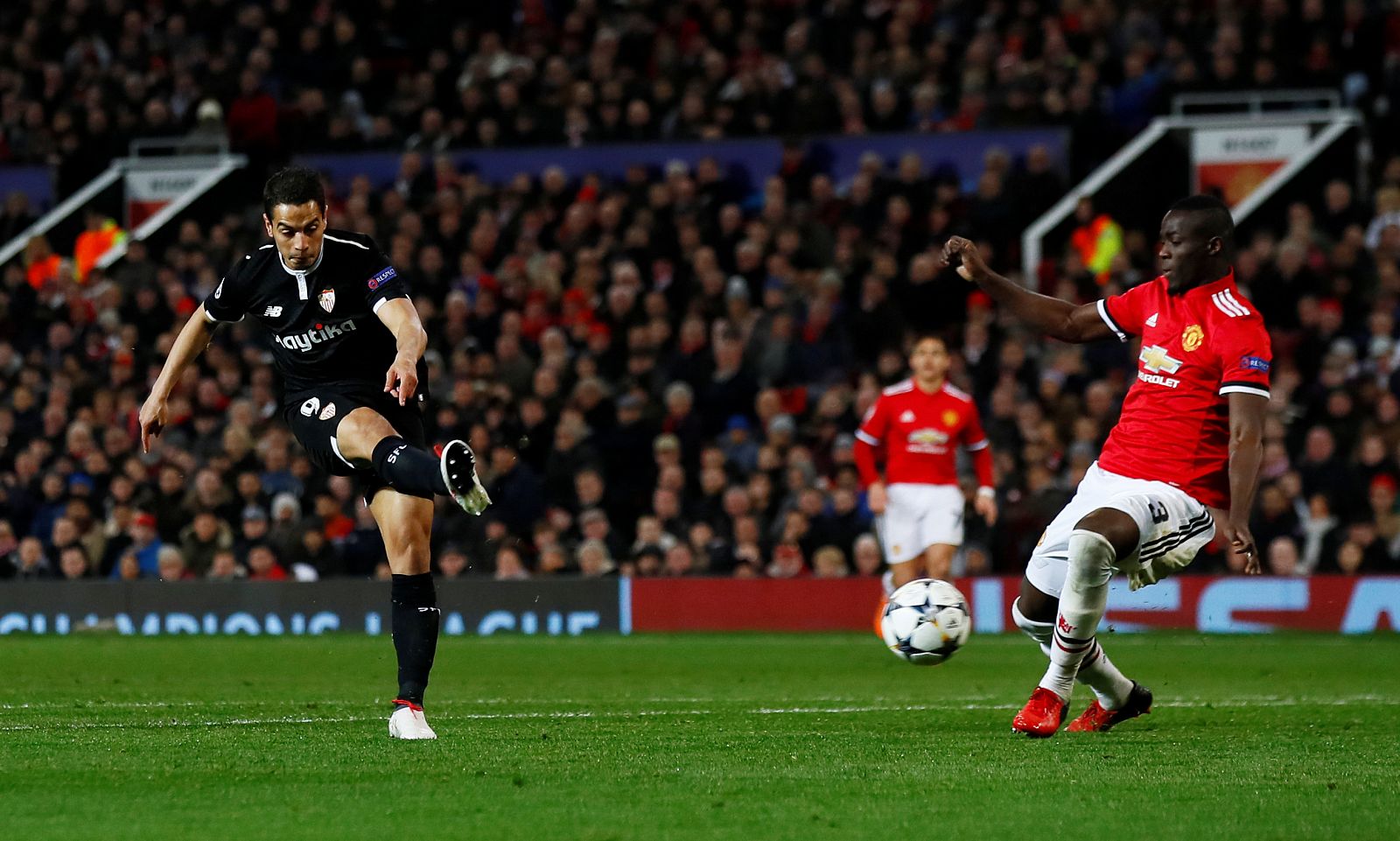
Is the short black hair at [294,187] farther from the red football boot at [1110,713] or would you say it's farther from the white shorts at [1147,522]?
the red football boot at [1110,713]

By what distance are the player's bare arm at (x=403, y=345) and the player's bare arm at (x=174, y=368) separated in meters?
0.74

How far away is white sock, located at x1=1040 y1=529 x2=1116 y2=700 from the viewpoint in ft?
23.8

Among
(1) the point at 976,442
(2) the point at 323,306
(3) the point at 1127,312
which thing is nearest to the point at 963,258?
(3) the point at 1127,312

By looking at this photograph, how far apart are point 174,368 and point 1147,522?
3.62 meters

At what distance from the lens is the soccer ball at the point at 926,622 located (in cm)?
872

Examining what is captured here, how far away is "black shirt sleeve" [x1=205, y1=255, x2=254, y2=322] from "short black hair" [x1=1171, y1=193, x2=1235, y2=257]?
3.42m

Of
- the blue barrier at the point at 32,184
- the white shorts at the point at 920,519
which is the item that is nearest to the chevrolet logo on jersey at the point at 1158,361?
the white shorts at the point at 920,519

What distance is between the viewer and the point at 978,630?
1568cm

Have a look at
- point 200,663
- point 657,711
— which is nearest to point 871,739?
point 657,711

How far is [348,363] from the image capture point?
25.5 feet

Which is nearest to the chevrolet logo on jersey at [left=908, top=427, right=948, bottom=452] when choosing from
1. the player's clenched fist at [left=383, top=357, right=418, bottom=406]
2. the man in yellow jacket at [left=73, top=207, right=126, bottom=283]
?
the player's clenched fist at [left=383, top=357, right=418, bottom=406]

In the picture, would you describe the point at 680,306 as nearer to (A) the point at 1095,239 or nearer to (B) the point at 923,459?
(A) the point at 1095,239

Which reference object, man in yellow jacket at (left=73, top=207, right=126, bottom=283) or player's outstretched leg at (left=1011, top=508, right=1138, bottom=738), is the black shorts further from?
man in yellow jacket at (left=73, top=207, right=126, bottom=283)

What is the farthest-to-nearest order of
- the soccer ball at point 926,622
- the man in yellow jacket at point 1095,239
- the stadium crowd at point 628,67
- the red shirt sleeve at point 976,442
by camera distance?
the stadium crowd at point 628,67, the man in yellow jacket at point 1095,239, the red shirt sleeve at point 976,442, the soccer ball at point 926,622
